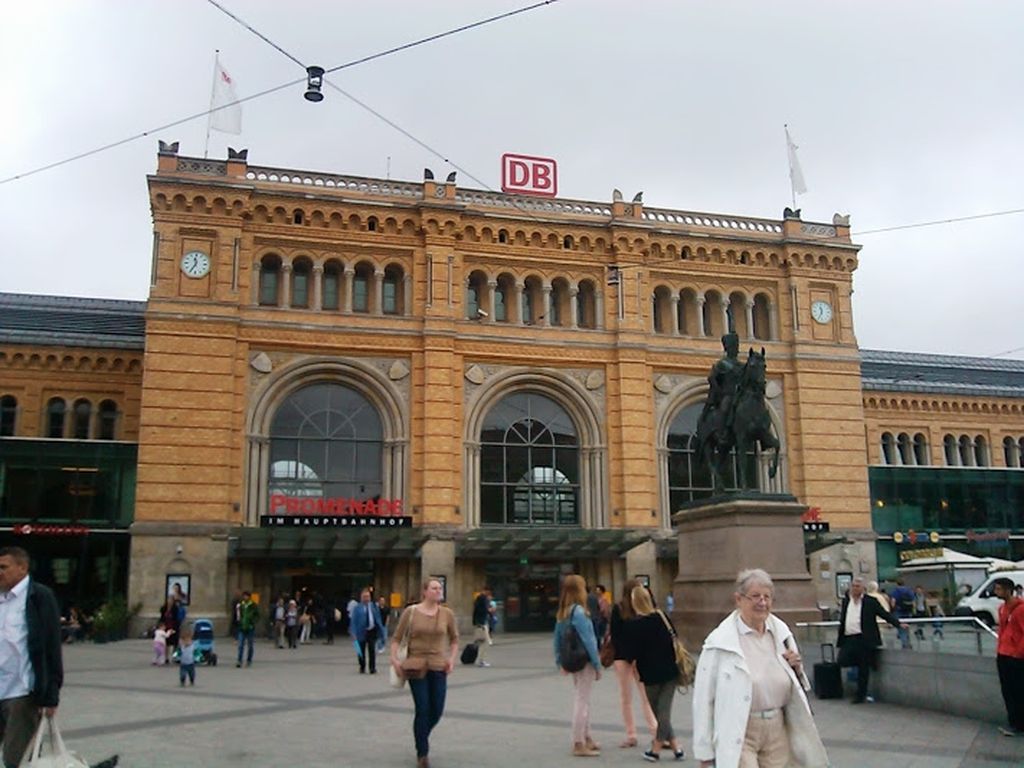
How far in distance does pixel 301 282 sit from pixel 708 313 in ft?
57.8

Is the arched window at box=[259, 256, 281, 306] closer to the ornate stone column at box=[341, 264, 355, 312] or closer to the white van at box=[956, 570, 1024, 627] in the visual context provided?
the ornate stone column at box=[341, 264, 355, 312]

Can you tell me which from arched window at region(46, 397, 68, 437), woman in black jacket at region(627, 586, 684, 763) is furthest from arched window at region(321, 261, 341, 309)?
woman in black jacket at region(627, 586, 684, 763)

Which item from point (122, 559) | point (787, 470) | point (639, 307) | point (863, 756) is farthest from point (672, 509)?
point (863, 756)

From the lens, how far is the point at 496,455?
3897 centimetres

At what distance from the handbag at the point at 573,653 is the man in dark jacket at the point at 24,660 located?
5.85 meters

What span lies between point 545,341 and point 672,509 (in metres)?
8.71

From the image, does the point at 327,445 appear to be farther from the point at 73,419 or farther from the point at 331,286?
the point at 73,419

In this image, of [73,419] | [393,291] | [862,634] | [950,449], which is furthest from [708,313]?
[862,634]

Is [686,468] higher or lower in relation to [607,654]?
higher

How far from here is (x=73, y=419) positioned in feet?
133

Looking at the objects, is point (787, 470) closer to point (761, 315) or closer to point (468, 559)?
point (761, 315)

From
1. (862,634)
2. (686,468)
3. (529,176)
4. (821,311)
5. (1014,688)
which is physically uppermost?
(529,176)

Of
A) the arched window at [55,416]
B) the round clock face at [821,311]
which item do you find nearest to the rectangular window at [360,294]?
the arched window at [55,416]

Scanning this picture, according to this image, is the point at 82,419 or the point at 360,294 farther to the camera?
the point at 82,419
